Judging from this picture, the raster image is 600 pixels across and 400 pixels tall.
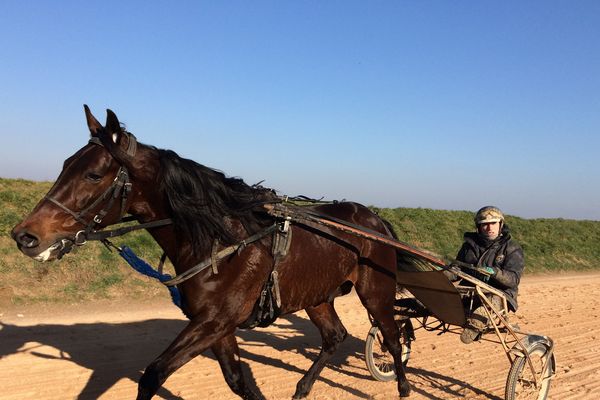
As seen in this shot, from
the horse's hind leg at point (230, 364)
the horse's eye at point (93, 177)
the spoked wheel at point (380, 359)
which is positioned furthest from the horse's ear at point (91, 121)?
the spoked wheel at point (380, 359)

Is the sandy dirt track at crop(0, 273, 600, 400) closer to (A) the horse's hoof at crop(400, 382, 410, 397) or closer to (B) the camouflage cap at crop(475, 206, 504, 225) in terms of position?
(A) the horse's hoof at crop(400, 382, 410, 397)

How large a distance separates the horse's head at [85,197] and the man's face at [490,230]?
3.87 m

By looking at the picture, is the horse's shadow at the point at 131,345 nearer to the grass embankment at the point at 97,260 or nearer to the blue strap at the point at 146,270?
the grass embankment at the point at 97,260

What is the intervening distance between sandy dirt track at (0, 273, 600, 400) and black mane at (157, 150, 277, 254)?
2158 millimetres

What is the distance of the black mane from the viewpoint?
3891mm

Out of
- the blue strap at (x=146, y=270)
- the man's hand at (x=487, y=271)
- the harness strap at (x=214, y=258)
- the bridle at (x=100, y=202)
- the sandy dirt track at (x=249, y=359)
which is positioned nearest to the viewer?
the bridle at (x=100, y=202)

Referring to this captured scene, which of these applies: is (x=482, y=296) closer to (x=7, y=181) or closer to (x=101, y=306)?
(x=101, y=306)

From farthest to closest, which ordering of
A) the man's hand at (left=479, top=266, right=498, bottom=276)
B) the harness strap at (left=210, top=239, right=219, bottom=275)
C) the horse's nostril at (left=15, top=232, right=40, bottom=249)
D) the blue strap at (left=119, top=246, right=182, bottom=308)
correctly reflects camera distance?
the man's hand at (left=479, top=266, right=498, bottom=276) < the blue strap at (left=119, top=246, right=182, bottom=308) < the harness strap at (left=210, top=239, right=219, bottom=275) < the horse's nostril at (left=15, top=232, right=40, bottom=249)

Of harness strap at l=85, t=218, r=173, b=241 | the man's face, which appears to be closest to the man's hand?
the man's face

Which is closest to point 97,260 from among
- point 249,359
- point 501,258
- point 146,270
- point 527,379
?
point 249,359

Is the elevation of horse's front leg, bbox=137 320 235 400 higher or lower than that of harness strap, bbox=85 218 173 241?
lower

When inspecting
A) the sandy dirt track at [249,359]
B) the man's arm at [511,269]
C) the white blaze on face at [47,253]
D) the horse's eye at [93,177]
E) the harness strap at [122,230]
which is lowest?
the sandy dirt track at [249,359]

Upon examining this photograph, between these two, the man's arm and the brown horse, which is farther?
the man's arm

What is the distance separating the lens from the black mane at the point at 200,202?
12.8ft
